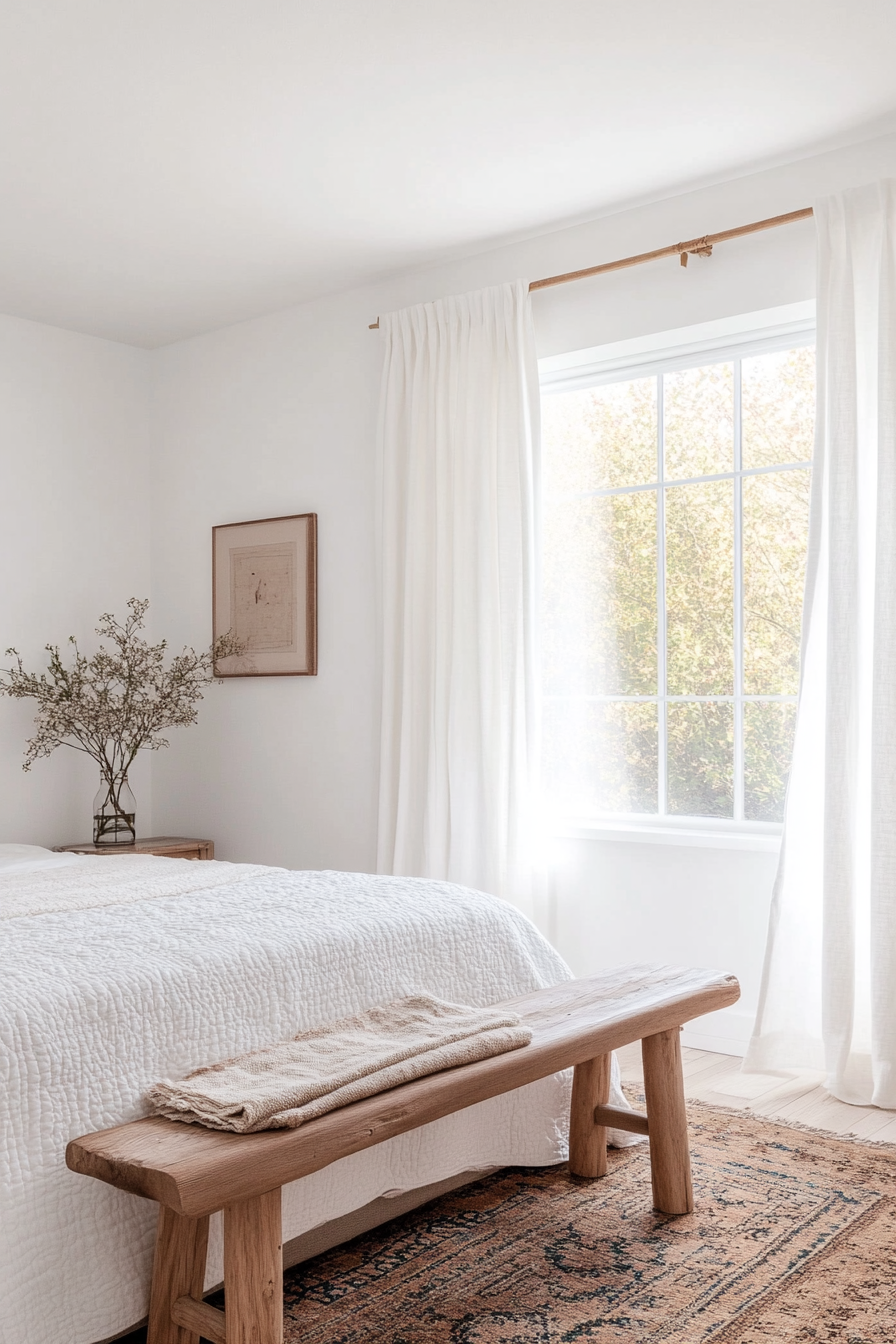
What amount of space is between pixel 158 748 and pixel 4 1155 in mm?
3366

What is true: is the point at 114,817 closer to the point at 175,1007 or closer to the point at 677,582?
the point at 677,582

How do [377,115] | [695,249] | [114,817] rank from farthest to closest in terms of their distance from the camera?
[114,817], [695,249], [377,115]

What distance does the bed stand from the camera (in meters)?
1.60

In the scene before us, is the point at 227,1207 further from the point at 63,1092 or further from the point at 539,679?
the point at 539,679

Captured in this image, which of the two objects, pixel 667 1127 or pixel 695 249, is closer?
pixel 667 1127

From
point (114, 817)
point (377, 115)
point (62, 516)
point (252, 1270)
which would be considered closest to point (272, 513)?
point (62, 516)

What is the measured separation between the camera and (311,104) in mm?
2873

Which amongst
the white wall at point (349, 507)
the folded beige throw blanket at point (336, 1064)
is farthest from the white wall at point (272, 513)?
the folded beige throw blanket at point (336, 1064)

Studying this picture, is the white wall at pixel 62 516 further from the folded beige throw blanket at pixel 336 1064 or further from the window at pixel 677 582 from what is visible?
the folded beige throw blanket at pixel 336 1064

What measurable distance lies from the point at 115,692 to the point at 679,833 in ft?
8.16

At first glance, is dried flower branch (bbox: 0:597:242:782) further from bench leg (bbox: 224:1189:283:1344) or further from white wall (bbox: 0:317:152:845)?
bench leg (bbox: 224:1189:283:1344)

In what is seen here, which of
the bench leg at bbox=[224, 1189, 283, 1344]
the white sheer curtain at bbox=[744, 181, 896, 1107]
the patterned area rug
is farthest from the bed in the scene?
the white sheer curtain at bbox=[744, 181, 896, 1107]

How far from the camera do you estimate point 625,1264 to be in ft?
6.72

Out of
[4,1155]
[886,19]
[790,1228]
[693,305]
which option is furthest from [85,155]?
[790,1228]
